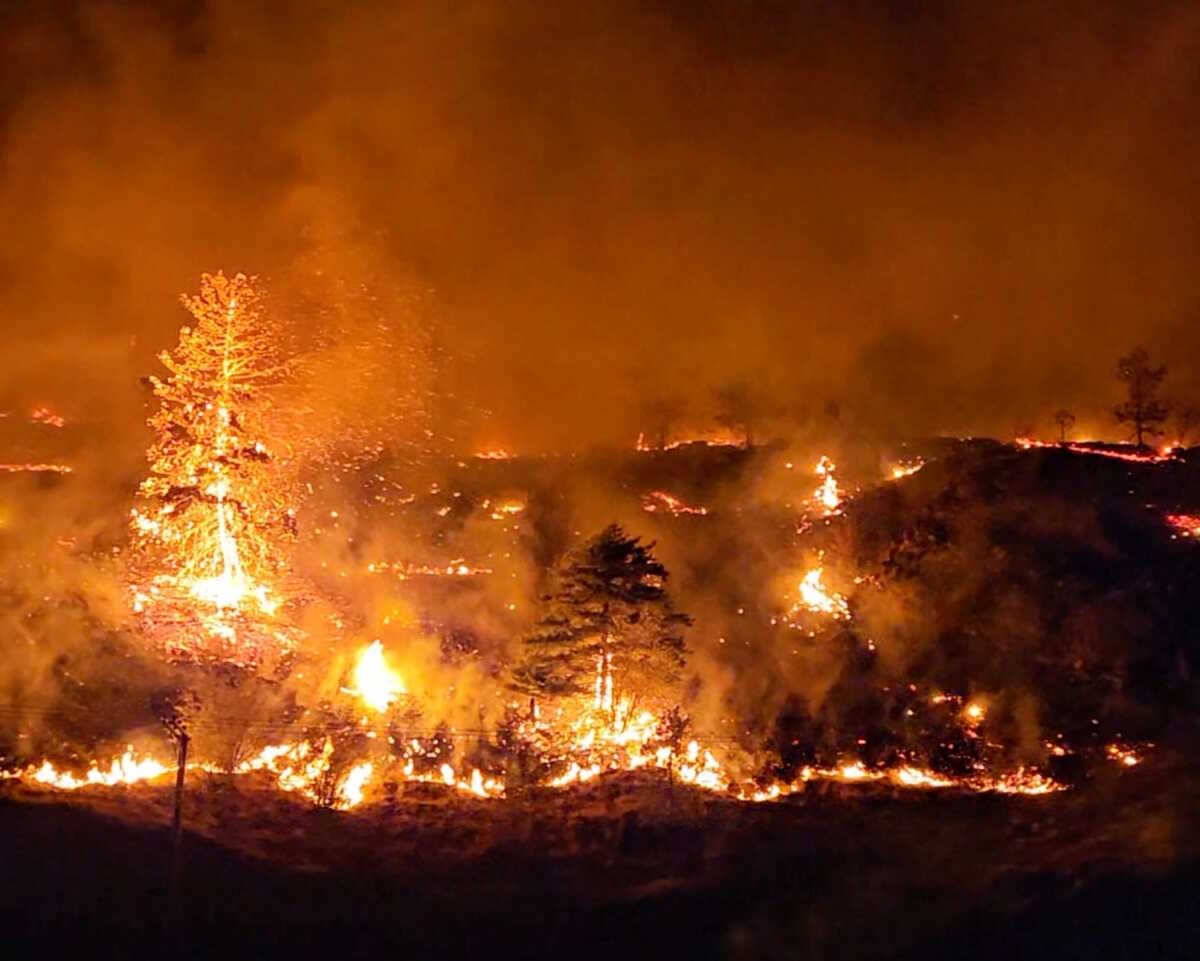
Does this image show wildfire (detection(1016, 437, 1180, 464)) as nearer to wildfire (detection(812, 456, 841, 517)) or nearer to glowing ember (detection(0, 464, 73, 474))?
wildfire (detection(812, 456, 841, 517))

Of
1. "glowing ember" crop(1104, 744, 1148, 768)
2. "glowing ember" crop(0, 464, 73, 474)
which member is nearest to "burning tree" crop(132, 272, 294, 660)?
"glowing ember" crop(0, 464, 73, 474)

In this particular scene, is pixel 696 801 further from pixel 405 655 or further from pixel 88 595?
pixel 88 595

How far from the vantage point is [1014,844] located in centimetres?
2495

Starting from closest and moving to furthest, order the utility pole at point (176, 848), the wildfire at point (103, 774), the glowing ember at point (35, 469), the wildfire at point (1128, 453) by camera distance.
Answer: the utility pole at point (176, 848) → the wildfire at point (103, 774) → the glowing ember at point (35, 469) → the wildfire at point (1128, 453)

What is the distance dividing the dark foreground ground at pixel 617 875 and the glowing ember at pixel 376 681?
3816 millimetres

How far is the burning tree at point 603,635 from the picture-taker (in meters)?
28.4

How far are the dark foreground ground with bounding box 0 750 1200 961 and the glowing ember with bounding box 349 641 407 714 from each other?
150 inches

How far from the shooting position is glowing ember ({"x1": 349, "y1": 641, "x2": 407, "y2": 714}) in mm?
30031

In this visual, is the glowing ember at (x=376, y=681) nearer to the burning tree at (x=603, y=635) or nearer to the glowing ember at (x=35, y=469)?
the burning tree at (x=603, y=635)

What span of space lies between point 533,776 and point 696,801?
3.93 m

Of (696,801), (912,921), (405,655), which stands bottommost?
(912,921)

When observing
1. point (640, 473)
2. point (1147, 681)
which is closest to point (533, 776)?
point (1147, 681)

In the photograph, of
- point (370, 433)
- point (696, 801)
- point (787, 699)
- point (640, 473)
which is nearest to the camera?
point (696, 801)

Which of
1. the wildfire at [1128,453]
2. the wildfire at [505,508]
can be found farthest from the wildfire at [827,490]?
the wildfire at [505,508]
